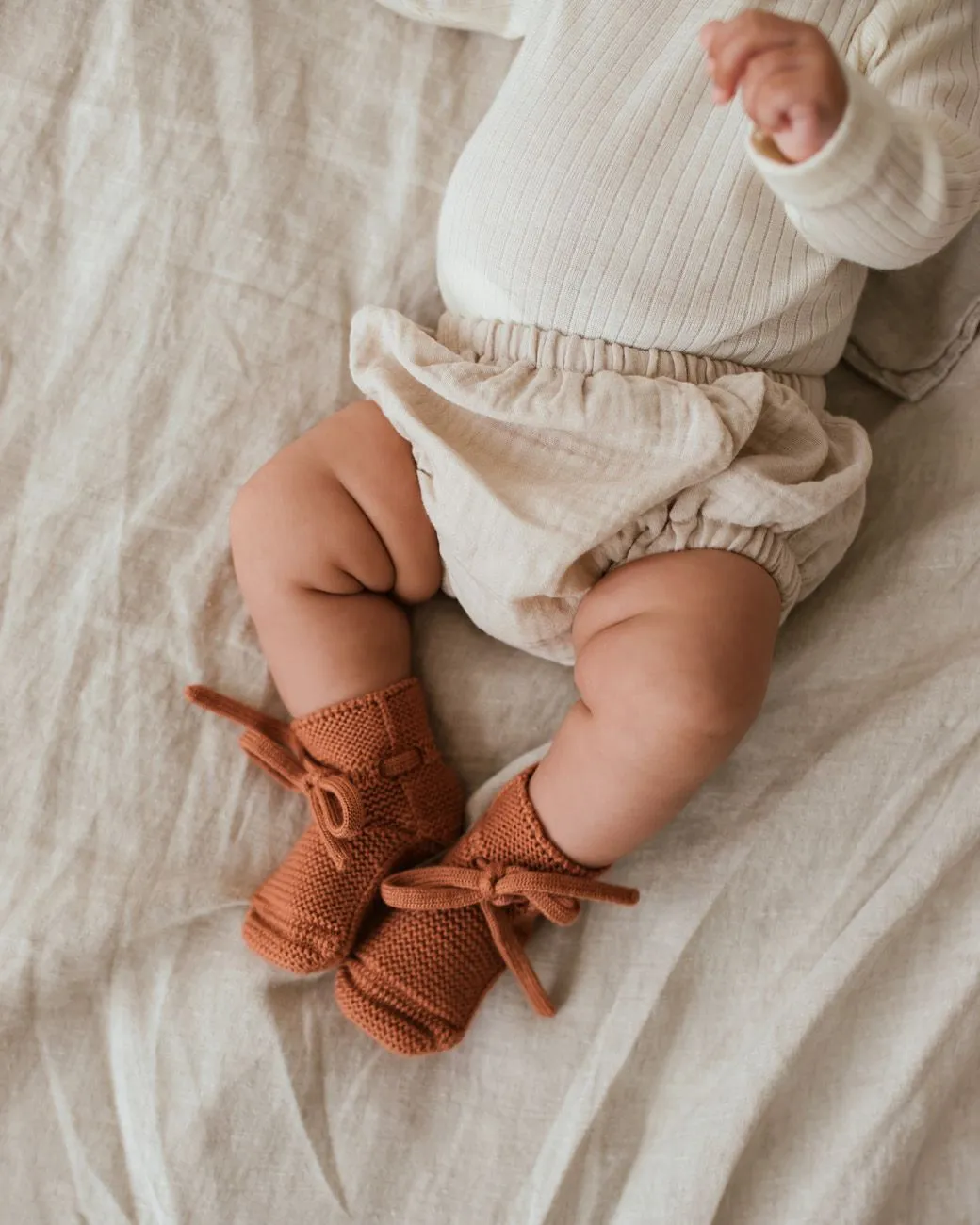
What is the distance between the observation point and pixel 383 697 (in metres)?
0.98

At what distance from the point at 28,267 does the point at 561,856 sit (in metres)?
0.76

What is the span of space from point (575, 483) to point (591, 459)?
0.02 metres

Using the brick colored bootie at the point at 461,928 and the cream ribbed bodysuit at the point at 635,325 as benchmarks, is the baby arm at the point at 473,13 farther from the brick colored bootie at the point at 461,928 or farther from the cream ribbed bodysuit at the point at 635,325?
the brick colored bootie at the point at 461,928

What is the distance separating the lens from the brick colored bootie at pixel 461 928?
36.4 inches

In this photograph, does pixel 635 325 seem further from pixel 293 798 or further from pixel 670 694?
pixel 293 798

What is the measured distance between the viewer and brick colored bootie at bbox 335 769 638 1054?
0.93m

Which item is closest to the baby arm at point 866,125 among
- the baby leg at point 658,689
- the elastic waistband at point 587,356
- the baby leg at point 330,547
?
the elastic waistband at point 587,356

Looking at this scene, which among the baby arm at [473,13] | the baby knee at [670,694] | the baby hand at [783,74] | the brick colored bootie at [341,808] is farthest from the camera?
the baby arm at [473,13]

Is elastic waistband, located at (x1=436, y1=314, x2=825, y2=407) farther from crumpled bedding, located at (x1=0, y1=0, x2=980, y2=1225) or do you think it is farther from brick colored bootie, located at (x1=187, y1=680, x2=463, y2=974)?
brick colored bootie, located at (x1=187, y1=680, x2=463, y2=974)

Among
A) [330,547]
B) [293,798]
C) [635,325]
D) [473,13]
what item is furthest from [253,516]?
[473,13]

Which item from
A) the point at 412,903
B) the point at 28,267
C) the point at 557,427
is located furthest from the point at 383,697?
the point at 28,267

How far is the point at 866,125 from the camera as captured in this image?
73 cm

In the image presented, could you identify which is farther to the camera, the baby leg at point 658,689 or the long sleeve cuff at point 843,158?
the baby leg at point 658,689

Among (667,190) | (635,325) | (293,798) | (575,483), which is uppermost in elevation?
(667,190)
